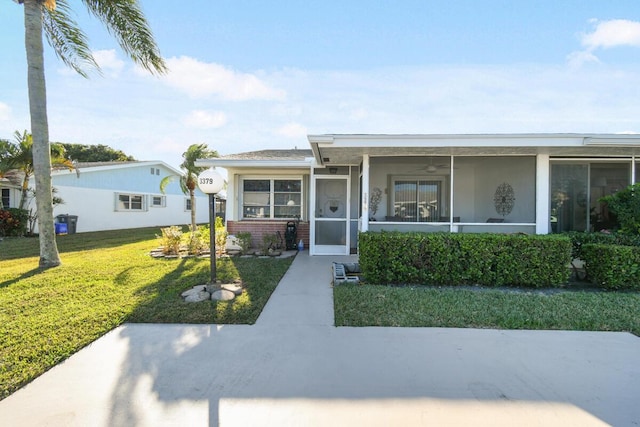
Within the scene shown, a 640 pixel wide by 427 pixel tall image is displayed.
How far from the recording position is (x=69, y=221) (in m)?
14.6

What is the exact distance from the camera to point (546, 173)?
655cm

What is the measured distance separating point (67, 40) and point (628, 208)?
13777 millimetres

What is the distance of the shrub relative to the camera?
5902mm

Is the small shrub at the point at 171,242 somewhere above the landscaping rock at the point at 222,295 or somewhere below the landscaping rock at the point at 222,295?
above

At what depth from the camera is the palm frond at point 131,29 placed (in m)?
7.70

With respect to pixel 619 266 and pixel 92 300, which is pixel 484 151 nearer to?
pixel 619 266

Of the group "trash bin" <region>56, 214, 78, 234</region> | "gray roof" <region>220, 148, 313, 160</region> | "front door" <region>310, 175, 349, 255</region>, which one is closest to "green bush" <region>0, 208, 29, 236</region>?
"trash bin" <region>56, 214, 78, 234</region>

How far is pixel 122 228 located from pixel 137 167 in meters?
3.80

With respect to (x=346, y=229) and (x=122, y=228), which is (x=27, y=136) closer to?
(x=122, y=228)

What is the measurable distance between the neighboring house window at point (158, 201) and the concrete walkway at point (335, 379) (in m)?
18.9

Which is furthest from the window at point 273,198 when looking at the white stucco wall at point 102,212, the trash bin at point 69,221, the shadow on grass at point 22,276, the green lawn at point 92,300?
the white stucco wall at point 102,212

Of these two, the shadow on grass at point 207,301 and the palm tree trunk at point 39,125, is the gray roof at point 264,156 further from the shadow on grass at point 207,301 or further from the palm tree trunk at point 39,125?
the palm tree trunk at point 39,125

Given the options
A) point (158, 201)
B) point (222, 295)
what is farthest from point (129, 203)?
point (222, 295)

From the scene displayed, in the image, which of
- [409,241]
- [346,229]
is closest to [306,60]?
[346,229]
